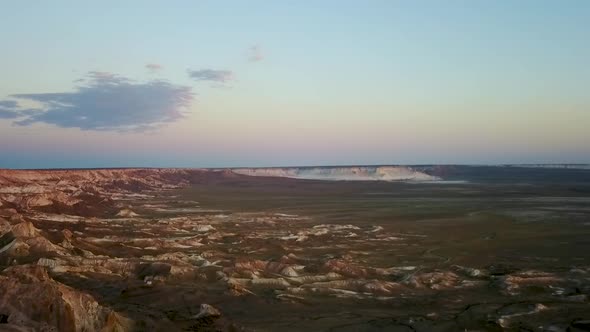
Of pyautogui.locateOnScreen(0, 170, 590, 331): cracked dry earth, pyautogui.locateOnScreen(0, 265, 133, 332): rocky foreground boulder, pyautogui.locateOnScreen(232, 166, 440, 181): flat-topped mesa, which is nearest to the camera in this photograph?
pyautogui.locateOnScreen(0, 265, 133, 332): rocky foreground boulder

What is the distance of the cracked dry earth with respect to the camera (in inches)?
600

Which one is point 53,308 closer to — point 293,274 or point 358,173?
point 293,274

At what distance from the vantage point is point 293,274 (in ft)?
→ 78.7

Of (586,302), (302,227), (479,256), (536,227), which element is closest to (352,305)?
(586,302)

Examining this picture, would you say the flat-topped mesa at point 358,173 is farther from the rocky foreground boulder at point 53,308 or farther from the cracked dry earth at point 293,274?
the rocky foreground boulder at point 53,308

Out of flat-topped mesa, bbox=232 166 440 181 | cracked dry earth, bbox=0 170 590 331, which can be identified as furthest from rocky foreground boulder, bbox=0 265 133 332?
flat-topped mesa, bbox=232 166 440 181

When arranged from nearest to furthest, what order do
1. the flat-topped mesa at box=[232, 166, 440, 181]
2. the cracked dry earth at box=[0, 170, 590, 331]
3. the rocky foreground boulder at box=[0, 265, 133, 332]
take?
the rocky foreground boulder at box=[0, 265, 133, 332] → the cracked dry earth at box=[0, 170, 590, 331] → the flat-topped mesa at box=[232, 166, 440, 181]

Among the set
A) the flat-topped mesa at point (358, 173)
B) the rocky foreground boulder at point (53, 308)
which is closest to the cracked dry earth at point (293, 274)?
the rocky foreground boulder at point (53, 308)

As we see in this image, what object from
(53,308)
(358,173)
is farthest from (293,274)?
(358,173)

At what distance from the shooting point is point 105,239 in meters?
32.2

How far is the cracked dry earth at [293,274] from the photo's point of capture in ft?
50.0

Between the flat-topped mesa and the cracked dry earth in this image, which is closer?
the cracked dry earth

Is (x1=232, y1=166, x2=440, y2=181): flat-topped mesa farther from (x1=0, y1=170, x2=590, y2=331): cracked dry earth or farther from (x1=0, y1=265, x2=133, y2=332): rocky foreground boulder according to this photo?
(x1=0, y1=265, x2=133, y2=332): rocky foreground boulder

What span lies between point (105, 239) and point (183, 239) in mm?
5050
